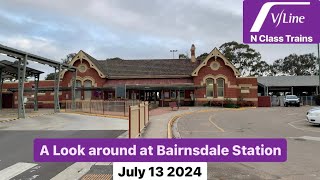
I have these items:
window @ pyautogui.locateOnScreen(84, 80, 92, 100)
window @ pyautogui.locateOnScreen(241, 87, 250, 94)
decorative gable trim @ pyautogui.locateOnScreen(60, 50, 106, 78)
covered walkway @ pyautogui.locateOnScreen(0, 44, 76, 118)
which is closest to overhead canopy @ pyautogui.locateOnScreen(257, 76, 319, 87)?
window @ pyautogui.locateOnScreen(241, 87, 250, 94)

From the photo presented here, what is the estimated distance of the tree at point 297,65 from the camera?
98.8 meters

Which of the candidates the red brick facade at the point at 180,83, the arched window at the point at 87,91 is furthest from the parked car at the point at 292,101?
the arched window at the point at 87,91

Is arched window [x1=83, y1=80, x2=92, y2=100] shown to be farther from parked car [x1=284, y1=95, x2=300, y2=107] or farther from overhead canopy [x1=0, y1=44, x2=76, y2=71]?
parked car [x1=284, y1=95, x2=300, y2=107]

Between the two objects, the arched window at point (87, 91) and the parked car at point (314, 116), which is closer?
the parked car at point (314, 116)

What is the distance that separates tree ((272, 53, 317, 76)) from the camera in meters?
98.8

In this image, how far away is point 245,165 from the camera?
31.8 feet

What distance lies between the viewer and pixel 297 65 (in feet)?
330

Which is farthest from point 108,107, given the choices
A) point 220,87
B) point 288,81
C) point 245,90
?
point 288,81

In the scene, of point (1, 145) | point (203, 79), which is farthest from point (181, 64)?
point (1, 145)

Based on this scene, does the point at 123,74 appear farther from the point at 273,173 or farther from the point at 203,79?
the point at 273,173

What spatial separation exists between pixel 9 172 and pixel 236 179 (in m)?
5.28

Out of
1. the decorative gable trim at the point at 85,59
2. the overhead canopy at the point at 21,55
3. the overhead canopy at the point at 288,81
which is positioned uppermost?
the decorative gable trim at the point at 85,59

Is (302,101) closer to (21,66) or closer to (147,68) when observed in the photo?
(147,68)

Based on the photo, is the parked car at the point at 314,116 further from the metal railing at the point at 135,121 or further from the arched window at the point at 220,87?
the arched window at the point at 220,87
